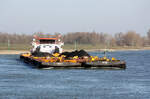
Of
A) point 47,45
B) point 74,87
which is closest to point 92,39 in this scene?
point 47,45

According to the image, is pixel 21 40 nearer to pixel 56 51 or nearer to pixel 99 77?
pixel 56 51

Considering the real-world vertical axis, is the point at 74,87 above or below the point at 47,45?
below

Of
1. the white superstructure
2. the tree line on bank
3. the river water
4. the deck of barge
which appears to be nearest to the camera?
the river water

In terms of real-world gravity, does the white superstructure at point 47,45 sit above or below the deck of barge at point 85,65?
above

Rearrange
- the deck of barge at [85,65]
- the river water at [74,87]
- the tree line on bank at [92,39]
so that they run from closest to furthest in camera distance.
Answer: the river water at [74,87] < the deck of barge at [85,65] < the tree line on bank at [92,39]

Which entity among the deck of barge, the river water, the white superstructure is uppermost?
the white superstructure

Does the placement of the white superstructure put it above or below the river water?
above

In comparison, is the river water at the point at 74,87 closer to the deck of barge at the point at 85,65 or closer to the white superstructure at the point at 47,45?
the deck of barge at the point at 85,65

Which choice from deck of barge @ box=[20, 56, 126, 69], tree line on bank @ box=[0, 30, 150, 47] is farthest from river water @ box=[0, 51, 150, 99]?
tree line on bank @ box=[0, 30, 150, 47]

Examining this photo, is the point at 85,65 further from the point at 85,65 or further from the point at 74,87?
the point at 74,87

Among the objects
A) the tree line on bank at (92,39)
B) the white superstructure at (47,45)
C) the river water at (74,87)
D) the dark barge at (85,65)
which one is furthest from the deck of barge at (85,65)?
the tree line on bank at (92,39)

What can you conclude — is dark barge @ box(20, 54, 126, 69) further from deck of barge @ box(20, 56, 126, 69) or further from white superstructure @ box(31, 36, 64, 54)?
white superstructure @ box(31, 36, 64, 54)

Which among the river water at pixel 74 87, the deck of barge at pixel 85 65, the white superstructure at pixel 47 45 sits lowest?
the river water at pixel 74 87

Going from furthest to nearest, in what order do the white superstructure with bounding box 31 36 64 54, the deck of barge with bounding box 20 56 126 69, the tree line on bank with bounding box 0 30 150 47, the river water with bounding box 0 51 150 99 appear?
the tree line on bank with bounding box 0 30 150 47 < the white superstructure with bounding box 31 36 64 54 < the deck of barge with bounding box 20 56 126 69 < the river water with bounding box 0 51 150 99
